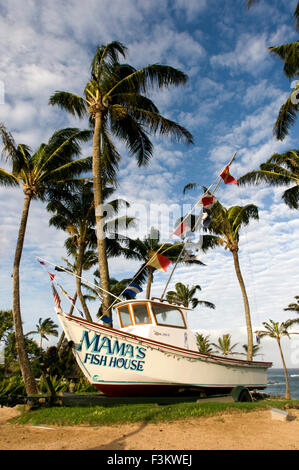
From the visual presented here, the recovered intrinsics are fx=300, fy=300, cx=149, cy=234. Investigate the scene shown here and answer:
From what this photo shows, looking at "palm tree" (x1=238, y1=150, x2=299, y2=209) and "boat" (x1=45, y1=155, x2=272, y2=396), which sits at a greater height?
"palm tree" (x1=238, y1=150, x2=299, y2=209)

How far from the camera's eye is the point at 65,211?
747 inches

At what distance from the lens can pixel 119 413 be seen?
668cm

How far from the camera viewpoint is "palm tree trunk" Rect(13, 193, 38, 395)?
1010cm

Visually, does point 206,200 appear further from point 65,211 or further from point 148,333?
point 65,211

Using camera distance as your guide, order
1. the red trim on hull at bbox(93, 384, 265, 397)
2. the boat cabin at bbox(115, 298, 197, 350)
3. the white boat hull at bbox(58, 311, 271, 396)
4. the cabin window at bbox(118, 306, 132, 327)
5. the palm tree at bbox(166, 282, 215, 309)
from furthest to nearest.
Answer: the palm tree at bbox(166, 282, 215, 309) < the cabin window at bbox(118, 306, 132, 327) < the boat cabin at bbox(115, 298, 197, 350) < the red trim on hull at bbox(93, 384, 265, 397) < the white boat hull at bbox(58, 311, 271, 396)

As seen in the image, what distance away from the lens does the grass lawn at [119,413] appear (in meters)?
6.42

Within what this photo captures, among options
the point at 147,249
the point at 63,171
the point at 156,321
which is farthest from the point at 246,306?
the point at 63,171

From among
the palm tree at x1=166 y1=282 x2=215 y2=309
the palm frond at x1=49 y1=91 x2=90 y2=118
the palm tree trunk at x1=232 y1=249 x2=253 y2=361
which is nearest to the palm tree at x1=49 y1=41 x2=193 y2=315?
the palm frond at x1=49 y1=91 x2=90 y2=118

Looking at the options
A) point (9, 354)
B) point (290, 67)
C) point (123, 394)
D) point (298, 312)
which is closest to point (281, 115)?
point (290, 67)

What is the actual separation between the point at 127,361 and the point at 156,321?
5.35 ft

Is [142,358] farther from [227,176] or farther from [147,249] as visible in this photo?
[147,249]

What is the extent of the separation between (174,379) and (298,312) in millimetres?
29659

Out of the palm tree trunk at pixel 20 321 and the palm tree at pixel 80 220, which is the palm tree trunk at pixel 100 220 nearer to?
the palm tree trunk at pixel 20 321

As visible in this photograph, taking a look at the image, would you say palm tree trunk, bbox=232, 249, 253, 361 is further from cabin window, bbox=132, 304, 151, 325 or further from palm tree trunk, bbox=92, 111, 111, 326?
cabin window, bbox=132, 304, 151, 325
